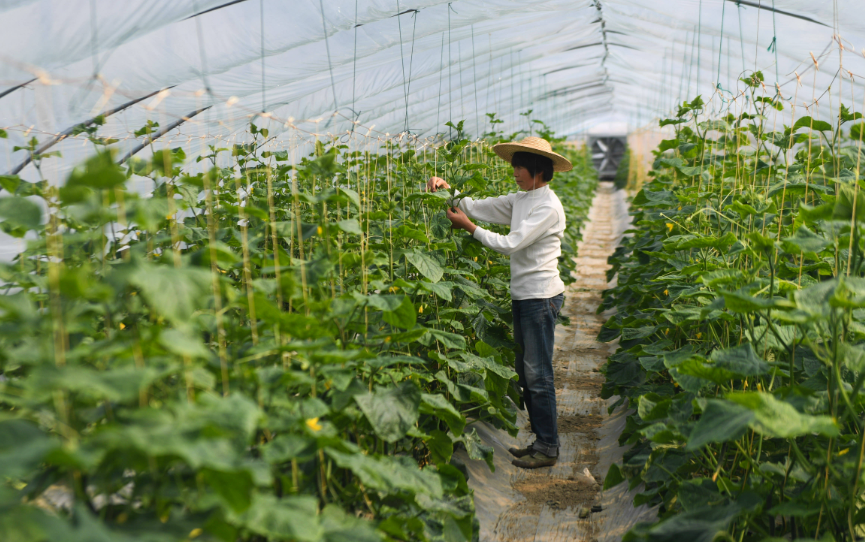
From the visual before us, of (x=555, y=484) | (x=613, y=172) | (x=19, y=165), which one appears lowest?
(x=613, y=172)

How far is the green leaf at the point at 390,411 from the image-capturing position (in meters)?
1.83

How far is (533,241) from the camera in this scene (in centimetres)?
338

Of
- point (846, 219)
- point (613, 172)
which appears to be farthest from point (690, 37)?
point (613, 172)

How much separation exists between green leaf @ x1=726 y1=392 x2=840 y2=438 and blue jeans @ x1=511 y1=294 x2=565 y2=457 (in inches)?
74.6

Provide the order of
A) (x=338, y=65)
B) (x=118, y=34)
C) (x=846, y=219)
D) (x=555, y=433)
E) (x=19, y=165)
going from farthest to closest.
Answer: (x=338, y=65) → (x=19, y=165) → (x=118, y=34) → (x=555, y=433) → (x=846, y=219)

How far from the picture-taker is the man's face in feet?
11.3

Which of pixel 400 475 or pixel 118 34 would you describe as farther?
pixel 118 34

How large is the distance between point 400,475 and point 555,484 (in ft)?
5.60

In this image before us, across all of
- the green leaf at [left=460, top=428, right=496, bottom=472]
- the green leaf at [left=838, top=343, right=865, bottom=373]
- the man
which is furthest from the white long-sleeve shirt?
the green leaf at [left=838, top=343, right=865, bottom=373]

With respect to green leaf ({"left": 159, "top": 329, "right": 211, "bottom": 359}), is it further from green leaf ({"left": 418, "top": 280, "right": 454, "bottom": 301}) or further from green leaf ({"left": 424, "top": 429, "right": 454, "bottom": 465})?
green leaf ({"left": 424, "top": 429, "right": 454, "bottom": 465})

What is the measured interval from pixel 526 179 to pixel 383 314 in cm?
165

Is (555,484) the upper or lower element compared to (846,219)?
lower

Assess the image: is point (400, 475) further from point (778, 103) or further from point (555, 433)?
point (778, 103)

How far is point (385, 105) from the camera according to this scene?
24.5 feet
